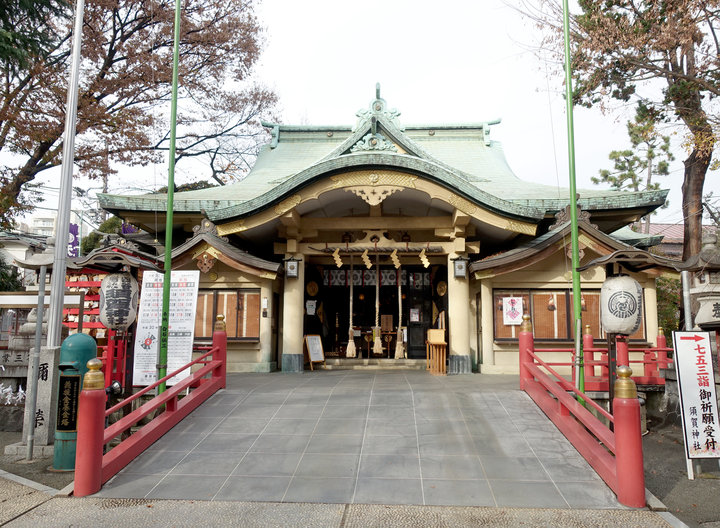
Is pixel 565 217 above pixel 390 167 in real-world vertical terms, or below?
below

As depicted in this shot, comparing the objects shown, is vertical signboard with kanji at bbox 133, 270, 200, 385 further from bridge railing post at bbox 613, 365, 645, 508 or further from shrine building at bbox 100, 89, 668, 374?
bridge railing post at bbox 613, 365, 645, 508

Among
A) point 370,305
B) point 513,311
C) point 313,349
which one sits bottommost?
point 313,349

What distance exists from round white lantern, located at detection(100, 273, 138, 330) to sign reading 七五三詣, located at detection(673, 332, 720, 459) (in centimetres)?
824

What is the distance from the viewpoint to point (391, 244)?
531 inches

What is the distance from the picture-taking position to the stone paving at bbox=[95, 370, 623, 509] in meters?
5.71

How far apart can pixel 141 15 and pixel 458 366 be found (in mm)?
15441

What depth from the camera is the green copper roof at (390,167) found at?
12047 millimetres

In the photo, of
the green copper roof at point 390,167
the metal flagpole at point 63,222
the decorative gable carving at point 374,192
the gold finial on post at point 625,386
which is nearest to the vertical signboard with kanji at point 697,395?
the gold finial on post at point 625,386

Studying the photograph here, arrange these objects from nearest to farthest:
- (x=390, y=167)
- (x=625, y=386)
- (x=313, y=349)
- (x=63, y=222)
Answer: (x=625, y=386) → (x=63, y=222) → (x=390, y=167) → (x=313, y=349)

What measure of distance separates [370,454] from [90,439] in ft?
10.9

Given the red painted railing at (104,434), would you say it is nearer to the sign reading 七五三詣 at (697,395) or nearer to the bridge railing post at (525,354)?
the bridge railing post at (525,354)

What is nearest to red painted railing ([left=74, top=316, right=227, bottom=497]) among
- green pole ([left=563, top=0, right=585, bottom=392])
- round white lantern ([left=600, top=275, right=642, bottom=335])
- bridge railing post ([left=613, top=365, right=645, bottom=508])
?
bridge railing post ([left=613, top=365, right=645, bottom=508])

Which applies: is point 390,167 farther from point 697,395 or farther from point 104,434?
point 104,434

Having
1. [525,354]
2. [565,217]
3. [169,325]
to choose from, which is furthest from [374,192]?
[169,325]
